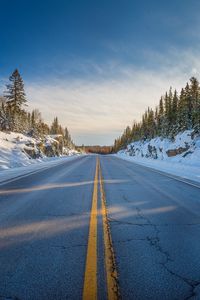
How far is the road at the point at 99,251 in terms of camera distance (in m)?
2.70

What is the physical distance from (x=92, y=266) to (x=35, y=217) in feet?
8.91

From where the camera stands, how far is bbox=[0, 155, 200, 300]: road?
270cm

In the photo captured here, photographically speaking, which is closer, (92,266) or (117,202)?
(92,266)

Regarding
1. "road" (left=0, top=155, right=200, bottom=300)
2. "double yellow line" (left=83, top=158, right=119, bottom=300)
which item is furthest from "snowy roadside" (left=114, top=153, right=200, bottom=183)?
"double yellow line" (left=83, top=158, right=119, bottom=300)

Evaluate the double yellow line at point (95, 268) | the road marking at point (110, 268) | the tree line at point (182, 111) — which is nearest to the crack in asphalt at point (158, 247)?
the road marking at point (110, 268)

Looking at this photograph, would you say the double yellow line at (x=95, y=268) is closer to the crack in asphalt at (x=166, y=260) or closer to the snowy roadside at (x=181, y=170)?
the crack in asphalt at (x=166, y=260)

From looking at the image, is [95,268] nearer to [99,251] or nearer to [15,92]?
[99,251]

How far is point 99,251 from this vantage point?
3674 millimetres

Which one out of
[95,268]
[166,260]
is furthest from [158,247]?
[95,268]

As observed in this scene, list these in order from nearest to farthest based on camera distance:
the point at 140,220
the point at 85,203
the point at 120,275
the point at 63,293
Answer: the point at 63,293 < the point at 120,275 < the point at 140,220 < the point at 85,203

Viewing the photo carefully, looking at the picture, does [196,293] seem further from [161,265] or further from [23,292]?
[23,292]

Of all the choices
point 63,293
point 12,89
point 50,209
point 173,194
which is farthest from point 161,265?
point 12,89

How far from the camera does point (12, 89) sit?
171 feet

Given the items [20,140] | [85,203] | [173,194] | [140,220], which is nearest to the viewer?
[140,220]
